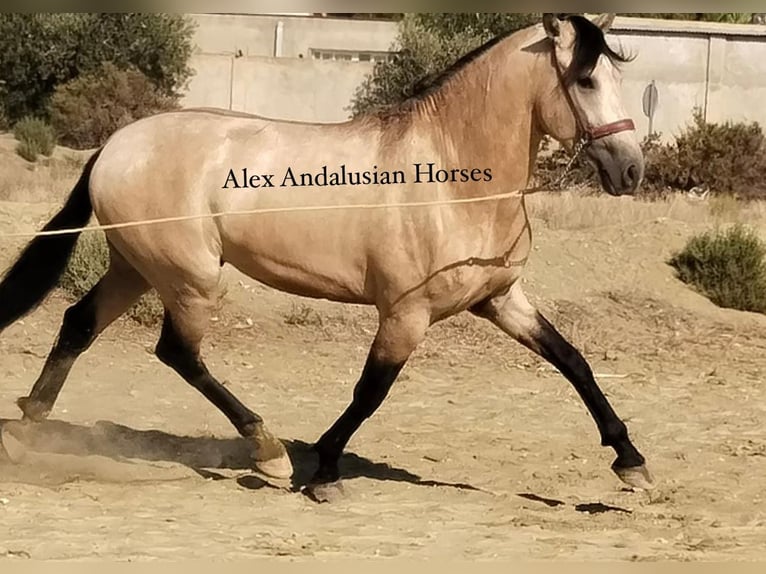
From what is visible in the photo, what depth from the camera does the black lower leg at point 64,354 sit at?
590 centimetres

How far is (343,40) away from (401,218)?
16575 millimetres

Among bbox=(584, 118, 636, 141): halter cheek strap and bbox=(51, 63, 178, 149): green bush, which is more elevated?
bbox=(584, 118, 636, 141): halter cheek strap

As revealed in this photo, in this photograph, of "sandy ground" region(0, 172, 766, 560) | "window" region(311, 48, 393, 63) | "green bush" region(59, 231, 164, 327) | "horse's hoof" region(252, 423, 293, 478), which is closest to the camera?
"sandy ground" region(0, 172, 766, 560)

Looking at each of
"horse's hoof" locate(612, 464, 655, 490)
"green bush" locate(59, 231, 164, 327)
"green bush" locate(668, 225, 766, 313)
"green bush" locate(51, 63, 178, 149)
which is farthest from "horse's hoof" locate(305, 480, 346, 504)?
"green bush" locate(51, 63, 178, 149)

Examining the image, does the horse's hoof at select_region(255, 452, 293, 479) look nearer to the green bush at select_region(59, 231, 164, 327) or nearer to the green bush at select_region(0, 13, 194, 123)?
the green bush at select_region(59, 231, 164, 327)

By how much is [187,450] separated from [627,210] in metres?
8.29

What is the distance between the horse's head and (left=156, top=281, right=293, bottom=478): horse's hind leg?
168 cm

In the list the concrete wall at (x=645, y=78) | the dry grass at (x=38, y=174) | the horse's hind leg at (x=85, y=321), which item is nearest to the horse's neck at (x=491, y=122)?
the horse's hind leg at (x=85, y=321)

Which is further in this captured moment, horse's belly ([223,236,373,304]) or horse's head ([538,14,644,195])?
horse's belly ([223,236,373,304])

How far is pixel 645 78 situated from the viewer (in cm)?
1822

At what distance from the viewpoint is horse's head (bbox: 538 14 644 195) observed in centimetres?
494

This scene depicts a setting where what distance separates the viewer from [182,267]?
17.9 ft

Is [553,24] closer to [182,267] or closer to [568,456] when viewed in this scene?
[182,267]

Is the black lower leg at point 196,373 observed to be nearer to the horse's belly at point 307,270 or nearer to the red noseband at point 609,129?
the horse's belly at point 307,270
